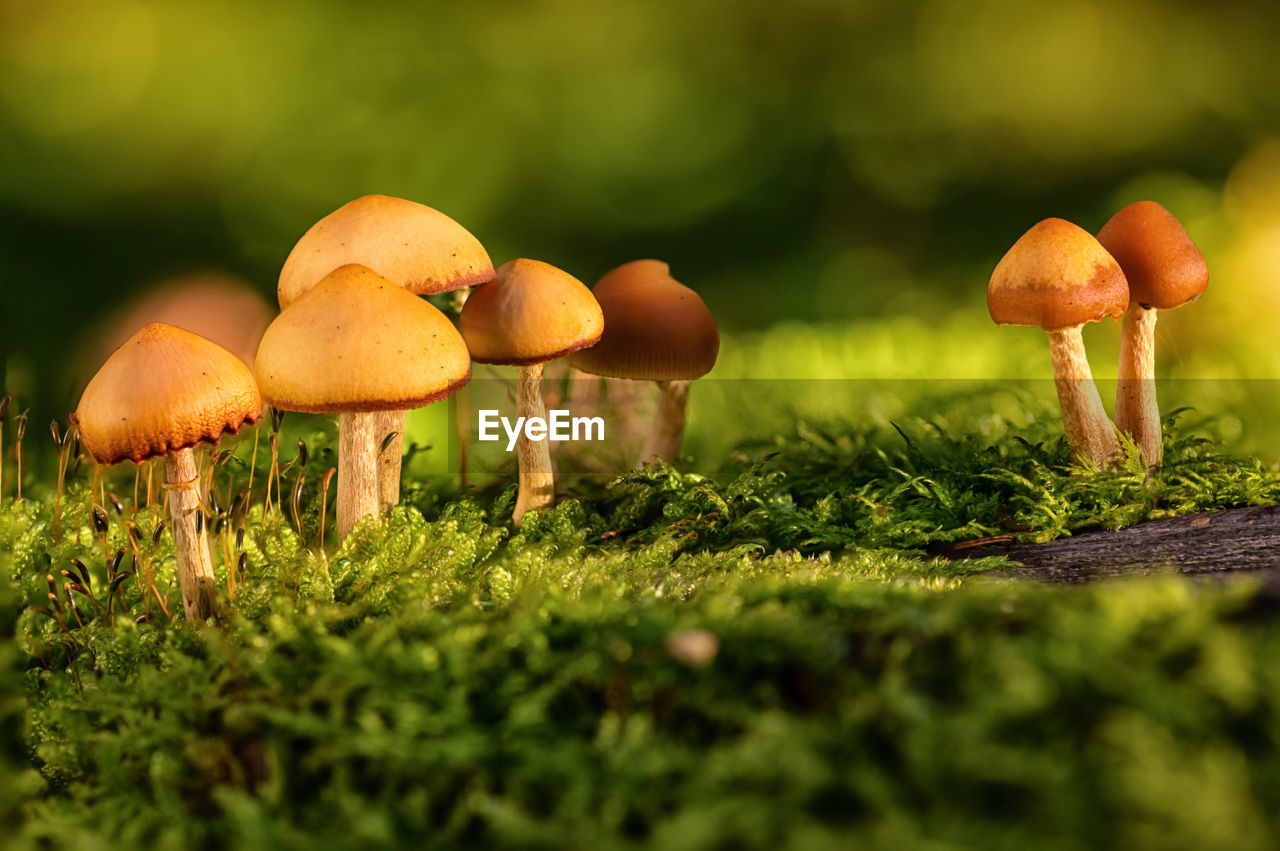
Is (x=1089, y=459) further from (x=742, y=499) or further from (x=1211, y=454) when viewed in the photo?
(x=742, y=499)

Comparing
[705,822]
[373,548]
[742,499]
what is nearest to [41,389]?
[373,548]

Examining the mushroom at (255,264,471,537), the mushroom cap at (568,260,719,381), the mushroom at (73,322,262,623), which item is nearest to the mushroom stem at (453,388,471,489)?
the mushroom cap at (568,260,719,381)

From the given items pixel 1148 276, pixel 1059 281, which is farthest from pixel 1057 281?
pixel 1148 276

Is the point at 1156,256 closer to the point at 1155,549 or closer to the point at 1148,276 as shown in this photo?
the point at 1148,276

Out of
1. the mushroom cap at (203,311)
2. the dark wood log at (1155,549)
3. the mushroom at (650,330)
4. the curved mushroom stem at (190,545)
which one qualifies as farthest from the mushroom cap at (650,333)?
the mushroom cap at (203,311)

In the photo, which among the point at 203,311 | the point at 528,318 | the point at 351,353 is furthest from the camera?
the point at 203,311

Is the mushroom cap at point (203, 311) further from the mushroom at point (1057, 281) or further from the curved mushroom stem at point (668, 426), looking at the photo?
the mushroom at point (1057, 281)
